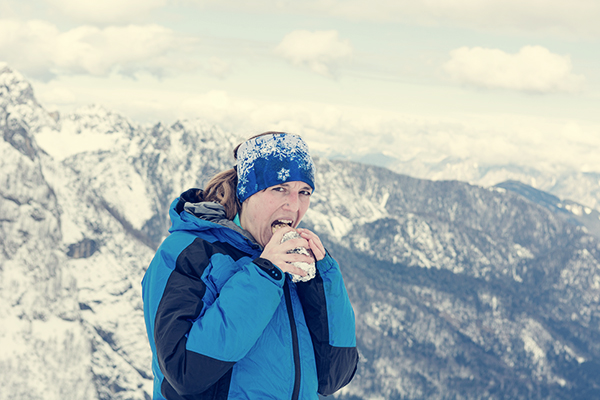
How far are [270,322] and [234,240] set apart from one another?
1.05 metres

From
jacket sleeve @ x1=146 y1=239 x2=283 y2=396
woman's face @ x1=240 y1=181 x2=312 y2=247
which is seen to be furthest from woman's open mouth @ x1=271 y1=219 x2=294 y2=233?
jacket sleeve @ x1=146 y1=239 x2=283 y2=396

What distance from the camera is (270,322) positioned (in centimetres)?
508

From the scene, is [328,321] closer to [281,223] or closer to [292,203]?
[281,223]

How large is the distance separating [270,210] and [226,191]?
2.54ft

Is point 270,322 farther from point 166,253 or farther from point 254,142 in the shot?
point 254,142

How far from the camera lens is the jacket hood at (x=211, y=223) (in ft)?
17.2

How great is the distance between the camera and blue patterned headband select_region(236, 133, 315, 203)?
5.90 m

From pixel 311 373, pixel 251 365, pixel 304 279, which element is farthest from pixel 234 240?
pixel 311 373

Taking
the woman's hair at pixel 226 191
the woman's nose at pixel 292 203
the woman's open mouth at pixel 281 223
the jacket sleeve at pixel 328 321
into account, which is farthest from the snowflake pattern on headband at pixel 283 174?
the jacket sleeve at pixel 328 321

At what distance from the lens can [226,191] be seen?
6219mm

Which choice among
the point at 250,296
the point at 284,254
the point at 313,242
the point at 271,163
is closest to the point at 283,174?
Result: the point at 271,163

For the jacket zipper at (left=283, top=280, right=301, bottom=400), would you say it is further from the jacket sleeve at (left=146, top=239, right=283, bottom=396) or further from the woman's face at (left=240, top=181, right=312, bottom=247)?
the woman's face at (left=240, top=181, right=312, bottom=247)

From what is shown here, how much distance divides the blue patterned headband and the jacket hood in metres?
0.55

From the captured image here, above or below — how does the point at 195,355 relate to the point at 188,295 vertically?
below
